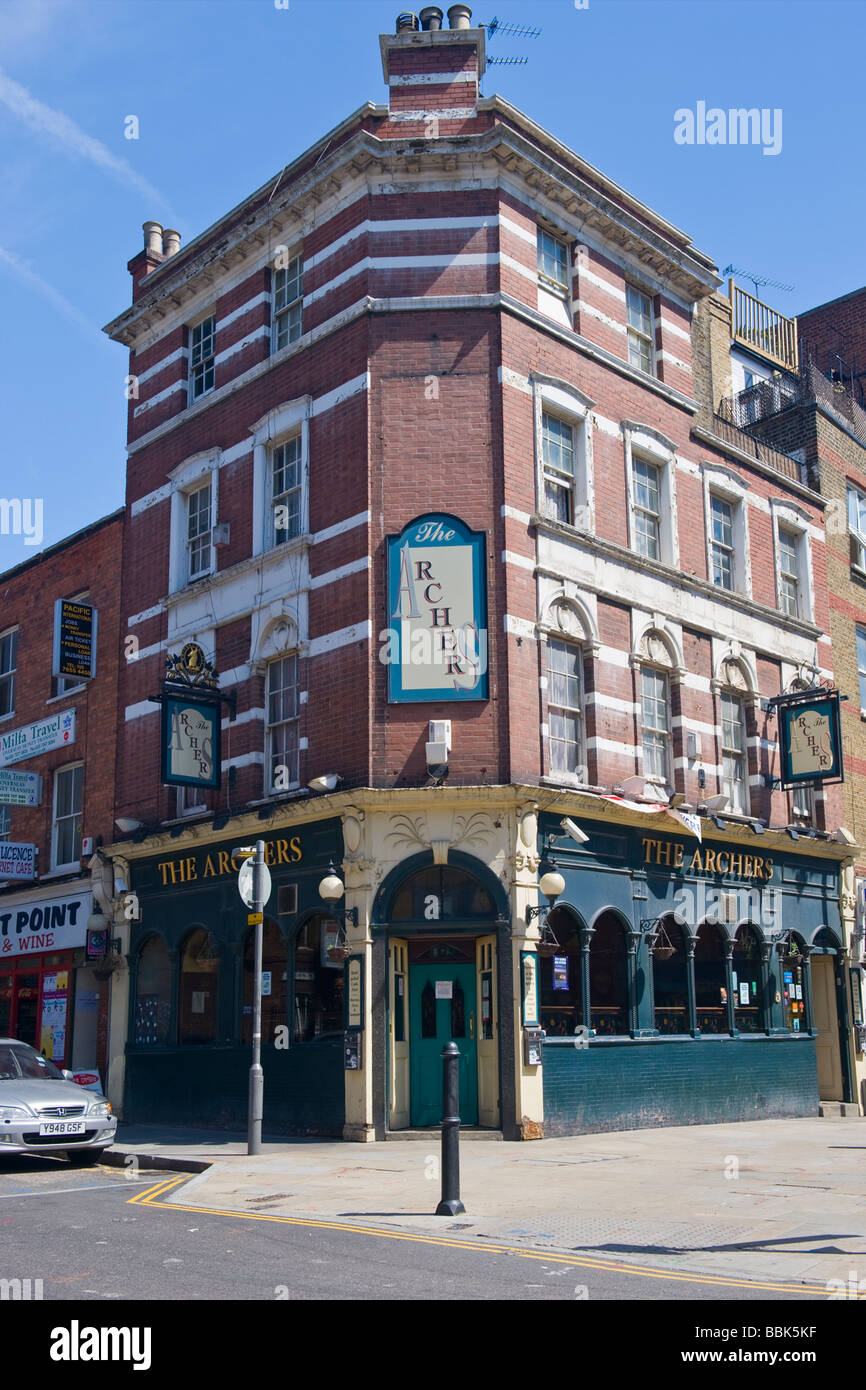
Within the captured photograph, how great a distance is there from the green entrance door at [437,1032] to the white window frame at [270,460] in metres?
7.13

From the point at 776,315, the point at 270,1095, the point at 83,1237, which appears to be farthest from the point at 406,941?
the point at 776,315

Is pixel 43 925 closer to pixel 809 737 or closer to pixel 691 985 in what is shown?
pixel 691 985

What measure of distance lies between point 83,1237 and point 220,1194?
8.51ft

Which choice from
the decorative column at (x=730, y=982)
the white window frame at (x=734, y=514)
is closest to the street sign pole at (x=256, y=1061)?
the decorative column at (x=730, y=982)

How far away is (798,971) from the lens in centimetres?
2344

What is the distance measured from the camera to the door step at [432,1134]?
55.2 ft

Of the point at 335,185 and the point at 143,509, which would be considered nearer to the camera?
the point at 335,185

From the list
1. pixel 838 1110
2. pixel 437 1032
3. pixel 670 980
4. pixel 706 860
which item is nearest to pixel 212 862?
pixel 437 1032

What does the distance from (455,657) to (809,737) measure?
8516 millimetres

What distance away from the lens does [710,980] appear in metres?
21.3
